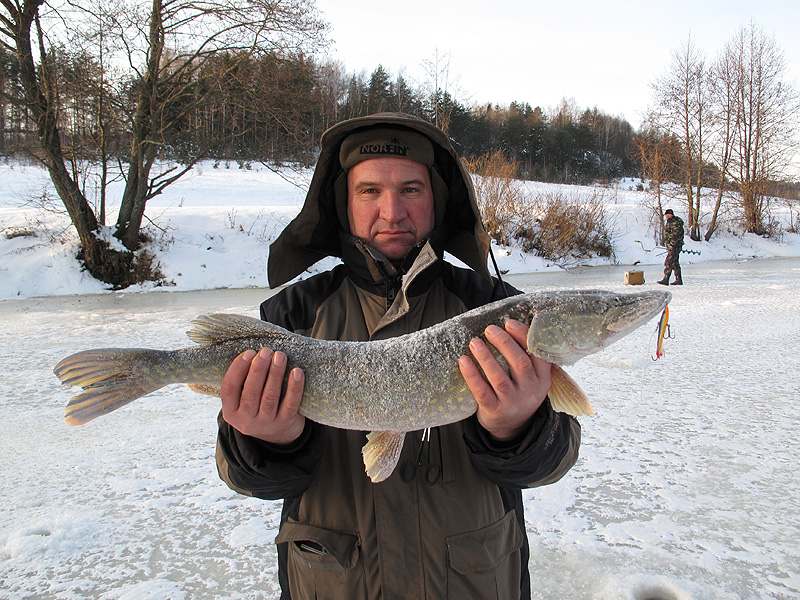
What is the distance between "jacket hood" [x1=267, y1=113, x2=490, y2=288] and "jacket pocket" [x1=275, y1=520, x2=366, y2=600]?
39.5 inches

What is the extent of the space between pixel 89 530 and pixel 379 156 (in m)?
2.68

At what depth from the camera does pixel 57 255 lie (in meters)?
13.5

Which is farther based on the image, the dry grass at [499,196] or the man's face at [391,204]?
the dry grass at [499,196]

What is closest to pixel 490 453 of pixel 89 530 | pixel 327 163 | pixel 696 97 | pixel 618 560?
pixel 327 163

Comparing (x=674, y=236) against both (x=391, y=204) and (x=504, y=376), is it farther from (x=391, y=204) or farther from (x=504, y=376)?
(x=504, y=376)

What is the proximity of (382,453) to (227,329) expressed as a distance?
0.62m

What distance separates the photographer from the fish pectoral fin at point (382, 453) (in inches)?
61.2

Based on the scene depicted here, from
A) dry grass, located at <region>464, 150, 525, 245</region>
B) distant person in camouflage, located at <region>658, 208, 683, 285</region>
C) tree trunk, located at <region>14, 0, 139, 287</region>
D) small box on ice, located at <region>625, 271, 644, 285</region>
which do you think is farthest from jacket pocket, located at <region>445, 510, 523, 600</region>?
dry grass, located at <region>464, 150, 525, 245</region>

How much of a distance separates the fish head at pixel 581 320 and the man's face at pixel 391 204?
0.60m

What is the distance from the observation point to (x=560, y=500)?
3.41 m

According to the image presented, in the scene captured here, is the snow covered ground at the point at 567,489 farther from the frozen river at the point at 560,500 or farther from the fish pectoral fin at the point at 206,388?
the fish pectoral fin at the point at 206,388

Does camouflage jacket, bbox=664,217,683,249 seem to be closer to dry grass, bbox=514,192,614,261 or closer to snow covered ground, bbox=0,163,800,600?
snow covered ground, bbox=0,163,800,600

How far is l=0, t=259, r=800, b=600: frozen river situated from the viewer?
2674 millimetres

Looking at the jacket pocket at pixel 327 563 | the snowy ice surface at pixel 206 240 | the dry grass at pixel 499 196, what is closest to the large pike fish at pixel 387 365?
the jacket pocket at pixel 327 563
